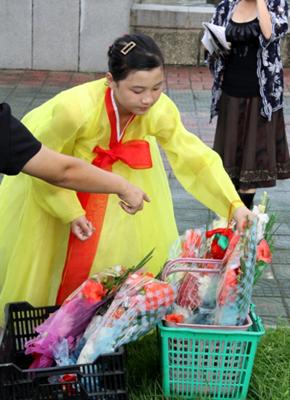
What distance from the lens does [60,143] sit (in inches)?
108

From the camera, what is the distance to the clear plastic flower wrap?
7.88 ft

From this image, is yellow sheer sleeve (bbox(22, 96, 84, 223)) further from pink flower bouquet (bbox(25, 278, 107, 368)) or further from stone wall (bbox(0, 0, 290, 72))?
stone wall (bbox(0, 0, 290, 72))

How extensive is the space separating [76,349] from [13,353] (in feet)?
1.11

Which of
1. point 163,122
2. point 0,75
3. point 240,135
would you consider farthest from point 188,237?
point 0,75

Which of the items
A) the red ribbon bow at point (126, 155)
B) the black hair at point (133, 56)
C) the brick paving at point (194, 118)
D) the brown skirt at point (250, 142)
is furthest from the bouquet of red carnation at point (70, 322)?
the brown skirt at point (250, 142)

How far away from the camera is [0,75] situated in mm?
9227

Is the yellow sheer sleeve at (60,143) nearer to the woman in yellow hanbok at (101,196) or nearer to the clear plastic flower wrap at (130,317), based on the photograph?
the woman in yellow hanbok at (101,196)

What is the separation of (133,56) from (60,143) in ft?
1.51

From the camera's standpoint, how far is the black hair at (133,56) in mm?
2561

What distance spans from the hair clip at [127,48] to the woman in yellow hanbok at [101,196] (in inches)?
0.8

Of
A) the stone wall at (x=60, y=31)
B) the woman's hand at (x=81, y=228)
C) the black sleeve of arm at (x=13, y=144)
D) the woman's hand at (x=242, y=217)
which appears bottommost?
the stone wall at (x=60, y=31)

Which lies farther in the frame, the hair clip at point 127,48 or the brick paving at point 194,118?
the brick paving at point 194,118

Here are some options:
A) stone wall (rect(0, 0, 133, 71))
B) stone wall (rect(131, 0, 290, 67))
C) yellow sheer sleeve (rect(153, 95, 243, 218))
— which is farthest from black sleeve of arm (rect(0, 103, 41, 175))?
stone wall (rect(131, 0, 290, 67))

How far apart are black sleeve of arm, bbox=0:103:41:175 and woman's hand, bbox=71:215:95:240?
56 cm
